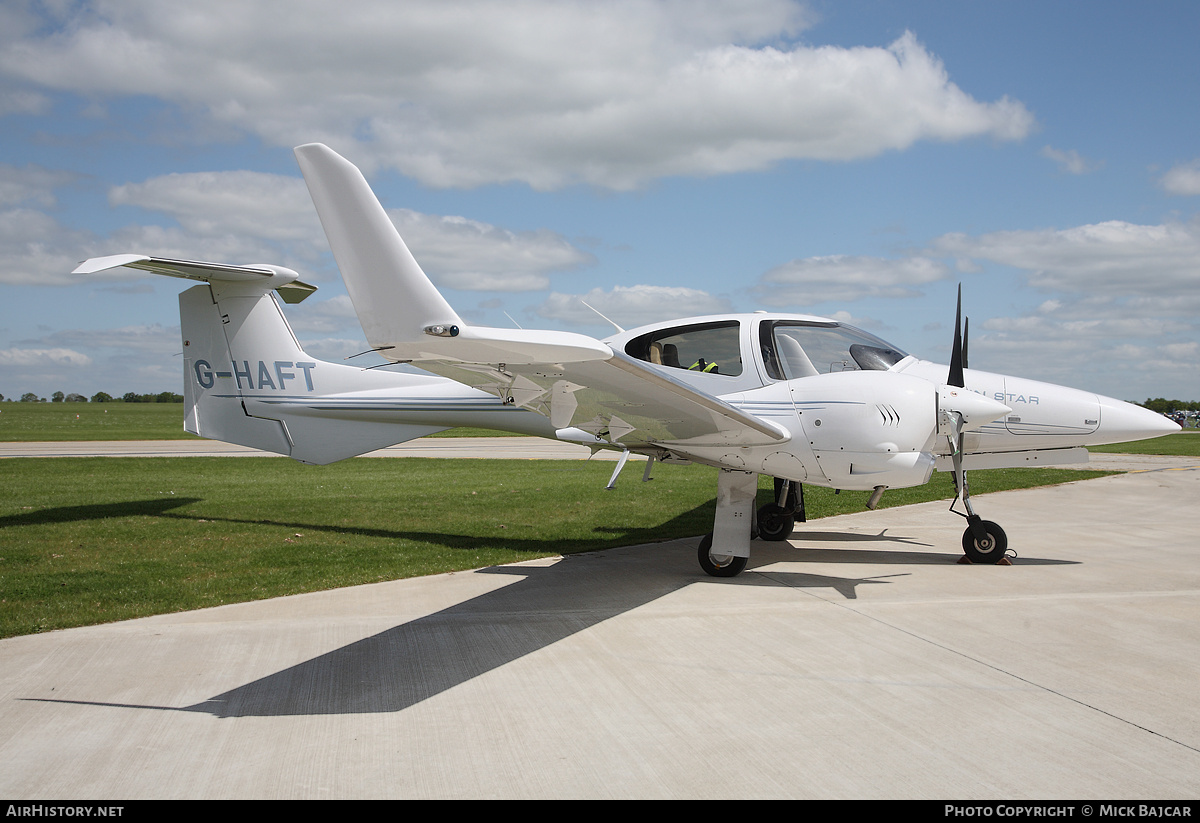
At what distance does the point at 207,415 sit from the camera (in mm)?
10711

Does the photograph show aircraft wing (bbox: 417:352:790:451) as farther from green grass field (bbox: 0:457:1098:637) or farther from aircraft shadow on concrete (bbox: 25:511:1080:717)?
green grass field (bbox: 0:457:1098:637)

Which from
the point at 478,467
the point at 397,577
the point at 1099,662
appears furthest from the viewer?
the point at 478,467

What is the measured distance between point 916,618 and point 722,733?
2786 millimetres

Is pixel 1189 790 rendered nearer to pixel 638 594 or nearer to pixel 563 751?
pixel 563 751

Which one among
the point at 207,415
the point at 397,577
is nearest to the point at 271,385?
the point at 207,415

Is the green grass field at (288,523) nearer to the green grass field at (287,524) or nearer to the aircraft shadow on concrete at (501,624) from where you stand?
the green grass field at (287,524)

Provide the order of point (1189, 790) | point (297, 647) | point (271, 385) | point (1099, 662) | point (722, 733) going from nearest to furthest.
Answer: point (1189, 790) → point (722, 733) → point (1099, 662) → point (297, 647) → point (271, 385)

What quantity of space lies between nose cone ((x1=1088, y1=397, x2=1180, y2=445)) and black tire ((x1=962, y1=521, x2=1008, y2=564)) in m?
1.38

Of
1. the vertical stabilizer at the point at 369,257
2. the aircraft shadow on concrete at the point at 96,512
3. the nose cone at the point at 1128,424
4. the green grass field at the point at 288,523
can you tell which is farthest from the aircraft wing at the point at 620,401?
the aircraft shadow on concrete at the point at 96,512

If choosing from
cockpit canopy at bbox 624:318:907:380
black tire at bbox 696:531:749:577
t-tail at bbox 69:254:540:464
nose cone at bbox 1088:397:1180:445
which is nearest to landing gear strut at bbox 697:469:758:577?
black tire at bbox 696:531:749:577

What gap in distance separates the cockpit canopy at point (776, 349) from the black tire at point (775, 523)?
259 cm

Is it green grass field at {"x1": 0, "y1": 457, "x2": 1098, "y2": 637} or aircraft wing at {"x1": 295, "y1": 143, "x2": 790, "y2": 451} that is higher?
aircraft wing at {"x1": 295, "y1": 143, "x2": 790, "y2": 451}

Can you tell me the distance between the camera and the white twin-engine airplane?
4.20m

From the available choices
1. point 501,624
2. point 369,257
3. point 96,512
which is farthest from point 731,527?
point 96,512
